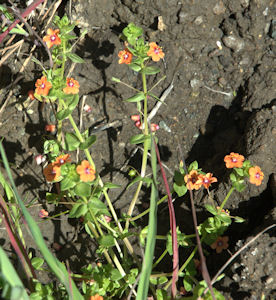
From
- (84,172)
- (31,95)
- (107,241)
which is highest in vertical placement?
(31,95)

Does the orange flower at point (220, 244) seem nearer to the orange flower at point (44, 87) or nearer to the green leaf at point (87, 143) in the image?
the green leaf at point (87, 143)

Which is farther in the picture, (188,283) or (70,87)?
(188,283)

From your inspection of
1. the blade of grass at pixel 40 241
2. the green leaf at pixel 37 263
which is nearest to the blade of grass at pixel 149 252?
A: the blade of grass at pixel 40 241

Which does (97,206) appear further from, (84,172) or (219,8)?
(219,8)

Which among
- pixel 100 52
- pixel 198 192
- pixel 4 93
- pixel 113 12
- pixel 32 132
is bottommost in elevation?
pixel 198 192

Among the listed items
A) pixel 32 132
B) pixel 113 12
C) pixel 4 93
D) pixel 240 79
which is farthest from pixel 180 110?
pixel 4 93

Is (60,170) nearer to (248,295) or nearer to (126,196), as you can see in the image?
(126,196)

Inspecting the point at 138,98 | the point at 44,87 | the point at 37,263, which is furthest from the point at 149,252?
the point at 44,87

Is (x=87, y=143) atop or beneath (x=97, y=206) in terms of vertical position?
atop
